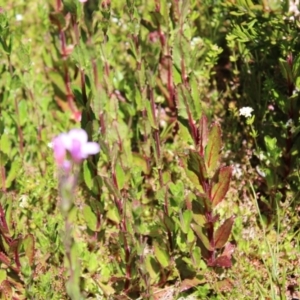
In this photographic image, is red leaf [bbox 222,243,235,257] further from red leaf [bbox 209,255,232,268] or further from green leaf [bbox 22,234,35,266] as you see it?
green leaf [bbox 22,234,35,266]

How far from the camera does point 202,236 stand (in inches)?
98.6

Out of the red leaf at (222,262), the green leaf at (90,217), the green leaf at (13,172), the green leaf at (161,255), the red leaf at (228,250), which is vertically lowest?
the red leaf at (228,250)

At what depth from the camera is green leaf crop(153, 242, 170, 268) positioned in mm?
2553

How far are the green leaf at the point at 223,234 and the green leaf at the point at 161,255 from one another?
218 mm

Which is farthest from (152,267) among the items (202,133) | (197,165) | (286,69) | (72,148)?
(72,148)

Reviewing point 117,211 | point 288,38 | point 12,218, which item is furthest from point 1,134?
point 288,38

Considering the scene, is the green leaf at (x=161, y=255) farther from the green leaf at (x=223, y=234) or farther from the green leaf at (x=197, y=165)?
the green leaf at (x=197, y=165)

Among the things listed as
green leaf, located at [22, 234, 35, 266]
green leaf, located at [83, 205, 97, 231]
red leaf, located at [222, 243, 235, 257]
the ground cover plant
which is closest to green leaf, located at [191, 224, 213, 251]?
the ground cover plant

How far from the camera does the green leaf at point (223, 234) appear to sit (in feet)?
8.25

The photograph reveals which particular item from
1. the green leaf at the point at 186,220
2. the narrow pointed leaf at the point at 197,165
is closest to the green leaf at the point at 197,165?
the narrow pointed leaf at the point at 197,165

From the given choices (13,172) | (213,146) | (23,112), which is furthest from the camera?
(23,112)

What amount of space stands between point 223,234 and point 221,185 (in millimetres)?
222

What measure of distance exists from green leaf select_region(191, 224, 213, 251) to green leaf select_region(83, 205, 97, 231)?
1.65 feet

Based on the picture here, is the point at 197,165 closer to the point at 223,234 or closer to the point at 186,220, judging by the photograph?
the point at 186,220
